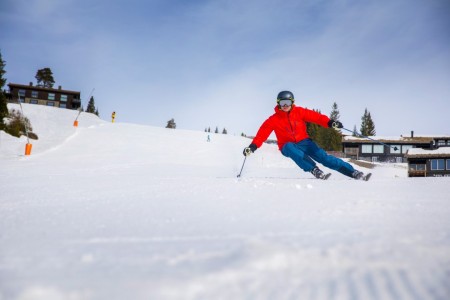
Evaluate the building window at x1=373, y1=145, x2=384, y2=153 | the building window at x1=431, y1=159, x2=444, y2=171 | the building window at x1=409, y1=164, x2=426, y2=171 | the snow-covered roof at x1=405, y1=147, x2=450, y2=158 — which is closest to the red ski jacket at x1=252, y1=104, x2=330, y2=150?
the snow-covered roof at x1=405, y1=147, x2=450, y2=158

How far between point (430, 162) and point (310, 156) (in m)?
34.2

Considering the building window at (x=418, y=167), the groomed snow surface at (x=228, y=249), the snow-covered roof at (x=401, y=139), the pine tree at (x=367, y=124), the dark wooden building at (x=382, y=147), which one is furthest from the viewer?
the pine tree at (x=367, y=124)

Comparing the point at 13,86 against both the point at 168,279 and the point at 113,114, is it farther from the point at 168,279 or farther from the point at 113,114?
the point at 168,279

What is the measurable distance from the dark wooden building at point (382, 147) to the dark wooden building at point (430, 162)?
12526 mm

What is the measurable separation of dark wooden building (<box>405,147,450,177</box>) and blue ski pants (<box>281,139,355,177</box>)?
3171 centimetres

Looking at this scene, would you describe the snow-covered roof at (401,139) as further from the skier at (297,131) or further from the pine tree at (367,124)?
the skier at (297,131)

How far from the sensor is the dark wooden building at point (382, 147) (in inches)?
1758

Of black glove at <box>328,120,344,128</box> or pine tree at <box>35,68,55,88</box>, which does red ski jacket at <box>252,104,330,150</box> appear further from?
pine tree at <box>35,68,55,88</box>

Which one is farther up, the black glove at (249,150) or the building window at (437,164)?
the building window at (437,164)

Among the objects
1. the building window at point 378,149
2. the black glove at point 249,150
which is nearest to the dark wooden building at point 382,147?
the building window at point 378,149

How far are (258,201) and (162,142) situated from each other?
50.8ft

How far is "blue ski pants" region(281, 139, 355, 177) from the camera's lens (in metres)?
4.99

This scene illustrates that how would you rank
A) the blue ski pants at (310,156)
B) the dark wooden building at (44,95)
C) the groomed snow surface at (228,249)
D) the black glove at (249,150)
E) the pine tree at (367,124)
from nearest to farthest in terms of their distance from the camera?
the groomed snow surface at (228,249), the blue ski pants at (310,156), the black glove at (249,150), the dark wooden building at (44,95), the pine tree at (367,124)

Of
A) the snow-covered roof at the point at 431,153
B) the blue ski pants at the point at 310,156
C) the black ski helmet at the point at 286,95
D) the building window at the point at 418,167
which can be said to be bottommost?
the blue ski pants at the point at 310,156
